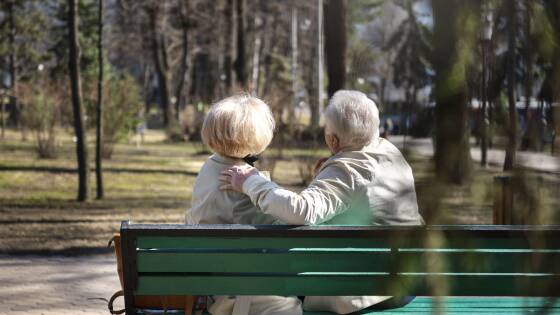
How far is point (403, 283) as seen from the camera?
5.66ft

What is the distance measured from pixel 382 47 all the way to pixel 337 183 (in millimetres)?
1936

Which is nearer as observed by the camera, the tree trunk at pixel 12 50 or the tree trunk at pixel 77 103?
the tree trunk at pixel 77 103

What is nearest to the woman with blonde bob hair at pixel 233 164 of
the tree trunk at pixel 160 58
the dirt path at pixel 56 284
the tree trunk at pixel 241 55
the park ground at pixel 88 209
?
the park ground at pixel 88 209

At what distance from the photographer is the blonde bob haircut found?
3.42m

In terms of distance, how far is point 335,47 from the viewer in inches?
819

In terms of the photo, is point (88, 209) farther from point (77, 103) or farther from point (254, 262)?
point (254, 262)

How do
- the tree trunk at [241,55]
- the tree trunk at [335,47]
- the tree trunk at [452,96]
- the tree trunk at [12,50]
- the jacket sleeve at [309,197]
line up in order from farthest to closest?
the tree trunk at [12,50]
the tree trunk at [241,55]
the tree trunk at [335,47]
the jacket sleeve at [309,197]
the tree trunk at [452,96]

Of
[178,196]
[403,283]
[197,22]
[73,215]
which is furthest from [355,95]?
[197,22]

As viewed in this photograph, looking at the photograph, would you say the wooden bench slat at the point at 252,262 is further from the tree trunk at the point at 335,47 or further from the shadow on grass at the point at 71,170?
the tree trunk at the point at 335,47

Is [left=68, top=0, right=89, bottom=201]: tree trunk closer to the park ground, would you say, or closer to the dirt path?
the park ground

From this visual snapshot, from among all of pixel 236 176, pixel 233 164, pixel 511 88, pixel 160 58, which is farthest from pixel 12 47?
pixel 511 88

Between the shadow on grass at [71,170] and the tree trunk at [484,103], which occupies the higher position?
the tree trunk at [484,103]

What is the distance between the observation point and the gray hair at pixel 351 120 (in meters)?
3.42

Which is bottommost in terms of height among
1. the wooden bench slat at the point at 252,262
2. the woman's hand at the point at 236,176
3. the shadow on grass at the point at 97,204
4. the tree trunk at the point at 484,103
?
the shadow on grass at the point at 97,204
